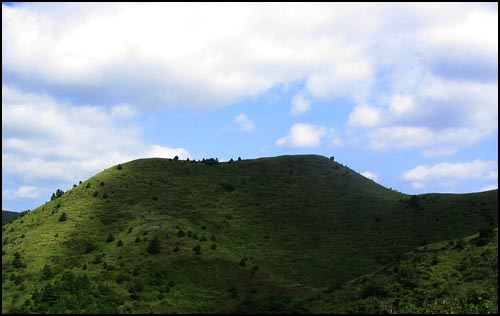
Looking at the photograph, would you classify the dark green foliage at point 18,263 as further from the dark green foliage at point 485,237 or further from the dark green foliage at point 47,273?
the dark green foliage at point 485,237

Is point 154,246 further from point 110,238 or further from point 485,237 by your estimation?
point 485,237

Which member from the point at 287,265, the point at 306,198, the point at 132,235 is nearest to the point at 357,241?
the point at 287,265

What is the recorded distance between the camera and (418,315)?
4281 centimetres

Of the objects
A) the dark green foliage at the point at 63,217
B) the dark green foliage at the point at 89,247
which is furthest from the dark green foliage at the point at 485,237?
the dark green foliage at the point at 63,217

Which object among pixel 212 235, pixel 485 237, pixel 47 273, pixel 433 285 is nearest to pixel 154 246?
pixel 212 235

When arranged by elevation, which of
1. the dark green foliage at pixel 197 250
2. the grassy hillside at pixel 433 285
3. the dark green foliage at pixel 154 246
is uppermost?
the dark green foliage at pixel 154 246

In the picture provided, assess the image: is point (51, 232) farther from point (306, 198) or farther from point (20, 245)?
point (306, 198)

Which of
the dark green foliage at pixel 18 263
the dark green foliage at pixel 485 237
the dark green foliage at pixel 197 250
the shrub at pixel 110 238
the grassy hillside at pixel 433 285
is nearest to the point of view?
the grassy hillside at pixel 433 285

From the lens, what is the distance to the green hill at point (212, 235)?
5919 cm

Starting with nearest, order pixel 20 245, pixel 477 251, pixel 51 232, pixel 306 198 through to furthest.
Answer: pixel 477 251
pixel 20 245
pixel 51 232
pixel 306 198

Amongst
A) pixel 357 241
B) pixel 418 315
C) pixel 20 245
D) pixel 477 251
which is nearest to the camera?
pixel 418 315

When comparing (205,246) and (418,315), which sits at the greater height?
(205,246)

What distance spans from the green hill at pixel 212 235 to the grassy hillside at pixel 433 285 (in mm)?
7473

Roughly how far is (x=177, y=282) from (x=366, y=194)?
55.0 metres
